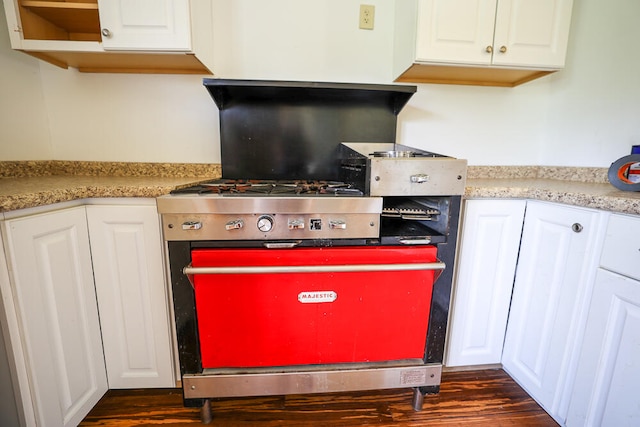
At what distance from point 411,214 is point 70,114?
1.70 m

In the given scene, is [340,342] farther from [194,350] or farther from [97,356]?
[97,356]

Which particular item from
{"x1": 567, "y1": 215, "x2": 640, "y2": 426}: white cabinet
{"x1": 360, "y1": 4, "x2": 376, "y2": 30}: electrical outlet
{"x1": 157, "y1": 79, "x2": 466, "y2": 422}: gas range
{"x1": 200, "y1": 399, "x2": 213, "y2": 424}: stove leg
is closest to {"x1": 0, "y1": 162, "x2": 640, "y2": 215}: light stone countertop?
{"x1": 567, "y1": 215, "x2": 640, "y2": 426}: white cabinet

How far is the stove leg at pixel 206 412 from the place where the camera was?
0.96 m

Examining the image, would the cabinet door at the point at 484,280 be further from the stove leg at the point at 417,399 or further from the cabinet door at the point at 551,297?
the stove leg at the point at 417,399

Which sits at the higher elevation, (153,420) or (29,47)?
(29,47)

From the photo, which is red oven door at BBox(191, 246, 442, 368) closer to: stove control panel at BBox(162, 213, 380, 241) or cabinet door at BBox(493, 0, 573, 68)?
stove control panel at BBox(162, 213, 380, 241)

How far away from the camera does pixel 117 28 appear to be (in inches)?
39.8

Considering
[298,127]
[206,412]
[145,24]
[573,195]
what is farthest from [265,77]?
[206,412]

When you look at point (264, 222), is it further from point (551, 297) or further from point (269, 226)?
point (551, 297)

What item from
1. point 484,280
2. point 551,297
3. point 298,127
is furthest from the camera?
point 298,127

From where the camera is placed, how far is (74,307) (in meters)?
0.90

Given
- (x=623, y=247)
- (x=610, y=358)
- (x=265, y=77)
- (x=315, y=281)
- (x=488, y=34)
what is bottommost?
(x=610, y=358)

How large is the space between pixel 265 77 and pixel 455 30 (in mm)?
892

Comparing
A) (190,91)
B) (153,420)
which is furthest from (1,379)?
(190,91)
